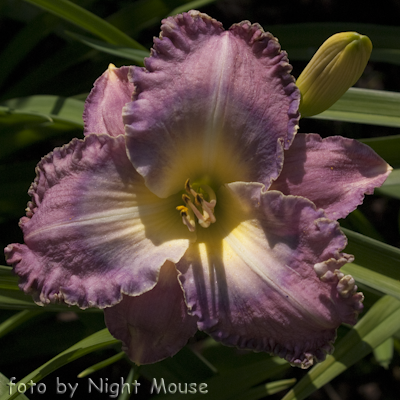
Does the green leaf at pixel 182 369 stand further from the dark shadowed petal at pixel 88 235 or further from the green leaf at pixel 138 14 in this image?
the green leaf at pixel 138 14

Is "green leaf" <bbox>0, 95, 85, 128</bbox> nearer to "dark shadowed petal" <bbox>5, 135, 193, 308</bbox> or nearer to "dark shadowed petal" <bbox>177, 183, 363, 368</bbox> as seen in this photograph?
"dark shadowed petal" <bbox>5, 135, 193, 308</bbox>

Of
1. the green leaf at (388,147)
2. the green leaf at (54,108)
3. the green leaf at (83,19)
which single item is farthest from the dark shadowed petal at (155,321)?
the green leaf at (83,19)

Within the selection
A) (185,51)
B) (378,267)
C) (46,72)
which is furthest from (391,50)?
(46,72)

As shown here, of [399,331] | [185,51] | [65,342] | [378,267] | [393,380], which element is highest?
[185,51]

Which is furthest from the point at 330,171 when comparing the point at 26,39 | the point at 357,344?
the point at 26,39

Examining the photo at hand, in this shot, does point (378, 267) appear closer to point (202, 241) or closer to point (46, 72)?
point (202, 241)

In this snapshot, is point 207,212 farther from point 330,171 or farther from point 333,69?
point 333,69
